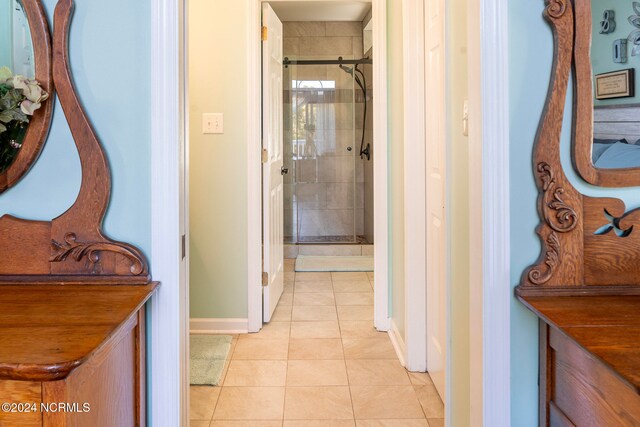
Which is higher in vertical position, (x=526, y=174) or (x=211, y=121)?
(x=211, y=121)

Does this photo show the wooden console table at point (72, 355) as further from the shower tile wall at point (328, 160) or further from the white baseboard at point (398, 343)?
the shower tile wall at point (328, 160)

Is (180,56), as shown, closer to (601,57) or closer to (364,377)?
(601,57)

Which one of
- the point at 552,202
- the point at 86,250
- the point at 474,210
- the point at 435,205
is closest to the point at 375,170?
the point at 435,205

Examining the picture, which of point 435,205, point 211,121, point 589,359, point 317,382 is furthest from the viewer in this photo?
point 211,121

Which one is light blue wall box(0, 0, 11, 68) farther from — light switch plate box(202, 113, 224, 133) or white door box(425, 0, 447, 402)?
light switch plate box(202, 113, 224, 133)

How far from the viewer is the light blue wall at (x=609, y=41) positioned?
1470 mm

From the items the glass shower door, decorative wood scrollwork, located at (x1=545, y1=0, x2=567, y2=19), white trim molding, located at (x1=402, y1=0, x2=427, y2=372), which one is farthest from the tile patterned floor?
the glass shower door

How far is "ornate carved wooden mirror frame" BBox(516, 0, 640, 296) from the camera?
1.46m

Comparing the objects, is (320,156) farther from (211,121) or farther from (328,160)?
(211,121)

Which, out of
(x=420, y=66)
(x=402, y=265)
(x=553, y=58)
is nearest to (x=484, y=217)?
(x=553, y=58)

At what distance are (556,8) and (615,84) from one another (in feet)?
0.79

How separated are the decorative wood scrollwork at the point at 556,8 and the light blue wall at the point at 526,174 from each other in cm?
2

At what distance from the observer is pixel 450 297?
2084mm

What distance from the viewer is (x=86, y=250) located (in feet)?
5.03
